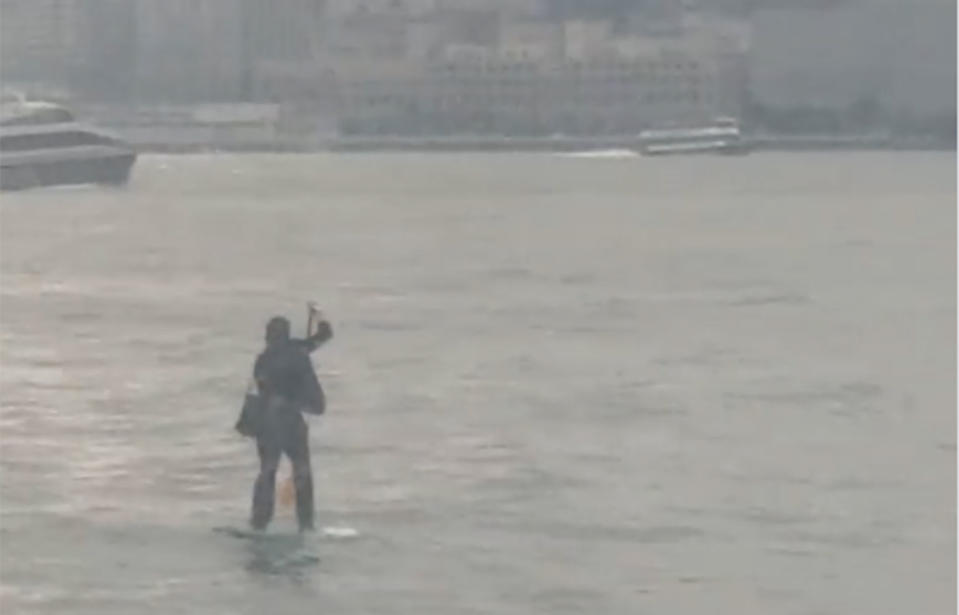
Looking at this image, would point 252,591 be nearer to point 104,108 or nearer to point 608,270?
point 608,270

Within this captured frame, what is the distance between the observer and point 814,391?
10180 mm

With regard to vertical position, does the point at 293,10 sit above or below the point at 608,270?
above

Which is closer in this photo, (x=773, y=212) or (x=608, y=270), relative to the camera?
(x=608, y=270)

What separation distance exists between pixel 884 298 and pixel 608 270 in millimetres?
3950

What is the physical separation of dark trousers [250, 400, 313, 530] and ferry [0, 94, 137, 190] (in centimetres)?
3728

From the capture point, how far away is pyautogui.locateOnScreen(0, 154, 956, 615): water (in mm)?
6266

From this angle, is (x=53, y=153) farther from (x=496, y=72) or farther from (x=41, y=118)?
(x=496, y=72)

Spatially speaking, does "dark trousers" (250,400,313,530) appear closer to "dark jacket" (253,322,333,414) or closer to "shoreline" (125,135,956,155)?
"dark jacket" (253,322,333,414)

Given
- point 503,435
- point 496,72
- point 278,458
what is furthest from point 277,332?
point 496,72

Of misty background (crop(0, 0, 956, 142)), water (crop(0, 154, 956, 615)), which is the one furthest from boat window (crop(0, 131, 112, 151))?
misty background (crop(0, 0, 956, 142))

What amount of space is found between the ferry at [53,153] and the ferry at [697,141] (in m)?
28.3

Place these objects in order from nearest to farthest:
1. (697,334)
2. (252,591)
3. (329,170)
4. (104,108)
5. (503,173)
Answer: (252,591) → (697,334) → (503,173) → (329,170) → (104,108)

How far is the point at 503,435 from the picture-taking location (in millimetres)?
8742

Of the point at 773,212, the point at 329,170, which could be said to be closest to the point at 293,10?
the point at 329,170
